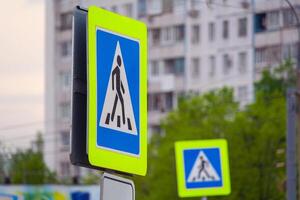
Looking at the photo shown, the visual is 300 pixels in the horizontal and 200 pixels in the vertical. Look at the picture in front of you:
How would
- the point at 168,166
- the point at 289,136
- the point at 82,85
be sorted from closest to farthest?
the point at 82,85 → the point at 289,136 → the point at 168,166

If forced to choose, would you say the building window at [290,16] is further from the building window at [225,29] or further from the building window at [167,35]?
the building window at [167,35]

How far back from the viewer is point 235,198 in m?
56.4

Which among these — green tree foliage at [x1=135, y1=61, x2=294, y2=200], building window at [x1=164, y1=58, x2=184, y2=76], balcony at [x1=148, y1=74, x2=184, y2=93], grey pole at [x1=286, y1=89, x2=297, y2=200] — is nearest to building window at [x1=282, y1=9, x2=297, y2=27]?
grey pole at [x1=286, y1=89, x2=297, y2=200]


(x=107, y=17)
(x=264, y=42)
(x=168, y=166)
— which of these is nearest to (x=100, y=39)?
(x=107, y=17)

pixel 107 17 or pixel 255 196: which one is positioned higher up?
pixel 107 17

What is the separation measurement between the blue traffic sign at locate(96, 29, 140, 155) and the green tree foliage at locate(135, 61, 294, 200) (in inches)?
1738

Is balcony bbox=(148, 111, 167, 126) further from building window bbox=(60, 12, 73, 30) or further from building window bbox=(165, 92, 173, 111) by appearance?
building window bbox=(60, 12, 73, 30)

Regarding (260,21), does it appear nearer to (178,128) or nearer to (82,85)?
(178,128)

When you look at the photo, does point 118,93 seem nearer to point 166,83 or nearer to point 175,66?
point 175,66

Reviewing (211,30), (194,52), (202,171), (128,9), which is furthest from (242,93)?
(202,171)

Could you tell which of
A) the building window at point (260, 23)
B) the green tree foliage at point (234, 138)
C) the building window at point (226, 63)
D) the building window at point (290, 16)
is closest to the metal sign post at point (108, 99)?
the building window at point (290, 16)

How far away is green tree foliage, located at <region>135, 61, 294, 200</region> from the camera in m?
57.0

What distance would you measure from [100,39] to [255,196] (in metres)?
48.2

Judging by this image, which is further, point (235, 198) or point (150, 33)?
point (150, 33)
